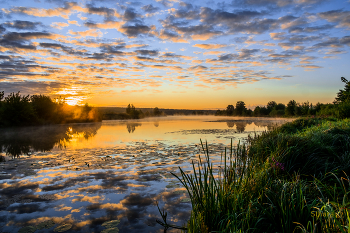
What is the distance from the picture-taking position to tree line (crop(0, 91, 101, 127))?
29.1 m

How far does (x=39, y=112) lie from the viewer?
3575cm

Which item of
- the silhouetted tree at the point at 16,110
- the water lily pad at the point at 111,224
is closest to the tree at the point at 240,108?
the silhouetted tree at the point at 16,110

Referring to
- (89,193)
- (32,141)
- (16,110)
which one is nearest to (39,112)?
(16,110)

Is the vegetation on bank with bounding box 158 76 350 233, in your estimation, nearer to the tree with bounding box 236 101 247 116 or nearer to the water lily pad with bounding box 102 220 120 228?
the water lily pad with bounding box 102 220 120 228

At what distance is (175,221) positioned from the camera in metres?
4.31

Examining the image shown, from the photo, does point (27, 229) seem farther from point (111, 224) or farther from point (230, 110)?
point (230, 110)

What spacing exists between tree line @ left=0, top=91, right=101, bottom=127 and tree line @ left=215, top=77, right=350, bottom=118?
35992mm

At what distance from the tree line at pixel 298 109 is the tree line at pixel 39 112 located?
118ft

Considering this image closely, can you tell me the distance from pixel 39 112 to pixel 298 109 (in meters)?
52.1

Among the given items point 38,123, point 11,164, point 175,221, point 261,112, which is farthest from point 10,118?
point 261,112

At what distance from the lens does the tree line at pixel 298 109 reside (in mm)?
19734

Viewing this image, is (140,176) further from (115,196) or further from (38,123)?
(38,123)

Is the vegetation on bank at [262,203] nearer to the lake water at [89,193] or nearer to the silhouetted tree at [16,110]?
the lake water at [89,193]

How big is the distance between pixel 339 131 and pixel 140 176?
7.89m
